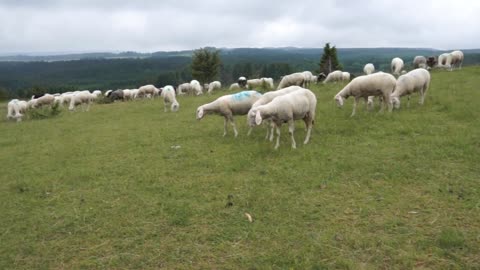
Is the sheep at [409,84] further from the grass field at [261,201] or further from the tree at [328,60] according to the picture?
the tree at [328,60]

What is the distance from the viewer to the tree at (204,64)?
5181 cm

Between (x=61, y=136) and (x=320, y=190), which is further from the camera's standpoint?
(x=61, y=136)

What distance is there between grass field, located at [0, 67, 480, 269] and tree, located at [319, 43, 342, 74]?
140 ft

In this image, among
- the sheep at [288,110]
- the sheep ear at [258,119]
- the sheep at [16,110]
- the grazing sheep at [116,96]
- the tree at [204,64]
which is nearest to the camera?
the sheep ear at [258,119]

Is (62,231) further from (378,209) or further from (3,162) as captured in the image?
(3,162)

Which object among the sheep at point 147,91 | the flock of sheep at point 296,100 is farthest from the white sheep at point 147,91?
the flock of sheep at point 296,100

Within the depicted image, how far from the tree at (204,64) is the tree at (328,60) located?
51.3 ft

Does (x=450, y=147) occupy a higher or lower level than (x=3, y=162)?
higher

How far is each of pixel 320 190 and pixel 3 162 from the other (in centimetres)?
1173

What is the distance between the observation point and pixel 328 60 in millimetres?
56375

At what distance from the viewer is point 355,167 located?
9.41 metres

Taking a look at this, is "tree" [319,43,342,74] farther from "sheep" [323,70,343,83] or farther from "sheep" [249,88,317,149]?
"sheep" [249,88,317,149]

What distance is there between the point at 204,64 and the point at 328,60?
18.2 m

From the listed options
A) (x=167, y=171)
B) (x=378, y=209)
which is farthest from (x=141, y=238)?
(x=378, y=209)
